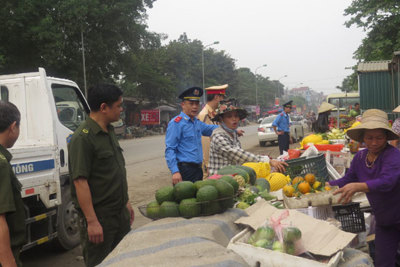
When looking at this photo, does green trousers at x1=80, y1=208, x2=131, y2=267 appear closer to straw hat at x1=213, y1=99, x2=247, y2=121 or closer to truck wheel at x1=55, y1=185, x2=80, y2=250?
straw hat at x1=213, y1=99, x2=247, y2=121

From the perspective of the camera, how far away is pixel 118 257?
211 cm

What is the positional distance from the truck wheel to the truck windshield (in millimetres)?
974

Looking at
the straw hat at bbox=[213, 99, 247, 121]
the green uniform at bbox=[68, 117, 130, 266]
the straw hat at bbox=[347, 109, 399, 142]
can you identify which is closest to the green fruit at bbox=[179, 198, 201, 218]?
the green uniform at bbox=[68, 117, 130, 266]

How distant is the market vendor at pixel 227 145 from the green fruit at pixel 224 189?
4.64 feet

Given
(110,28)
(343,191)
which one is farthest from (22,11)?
(343,191)

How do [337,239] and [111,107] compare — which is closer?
[337,239]

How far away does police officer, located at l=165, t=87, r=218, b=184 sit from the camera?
4.56 meters

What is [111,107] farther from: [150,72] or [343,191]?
[150,72]

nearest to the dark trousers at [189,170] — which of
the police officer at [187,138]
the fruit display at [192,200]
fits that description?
the police officer at [187,138]

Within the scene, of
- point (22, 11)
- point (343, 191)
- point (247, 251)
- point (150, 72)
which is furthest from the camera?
point (150, 72)

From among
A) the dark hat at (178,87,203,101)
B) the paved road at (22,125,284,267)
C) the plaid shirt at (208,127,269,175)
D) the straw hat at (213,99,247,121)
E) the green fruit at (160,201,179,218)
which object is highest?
the dark hat at (178,87,203,101)

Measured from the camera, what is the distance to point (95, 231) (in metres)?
2.75

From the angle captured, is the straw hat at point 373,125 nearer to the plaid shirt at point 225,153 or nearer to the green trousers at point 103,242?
the plaid shirt at point 225,153

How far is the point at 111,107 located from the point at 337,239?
1.92 meters
